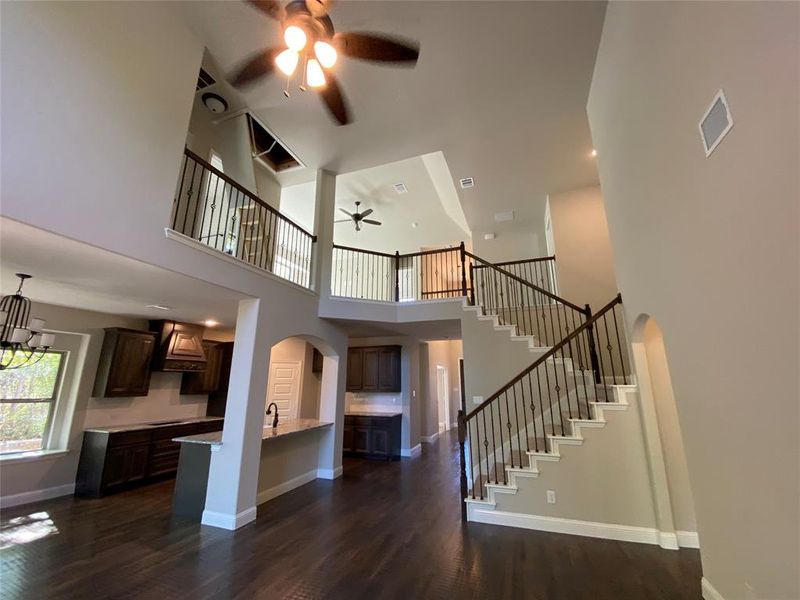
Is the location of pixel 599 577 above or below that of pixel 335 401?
below

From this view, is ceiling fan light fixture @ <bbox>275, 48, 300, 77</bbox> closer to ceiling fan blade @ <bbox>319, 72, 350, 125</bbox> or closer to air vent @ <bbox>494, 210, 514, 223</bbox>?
ceiling fan blade @ <bbox>319, 72, 350, 125</bbox>

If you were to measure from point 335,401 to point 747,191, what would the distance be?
5.59 metres

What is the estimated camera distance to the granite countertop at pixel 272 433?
407cm

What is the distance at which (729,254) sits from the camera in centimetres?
170

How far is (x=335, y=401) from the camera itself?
584 centimetres

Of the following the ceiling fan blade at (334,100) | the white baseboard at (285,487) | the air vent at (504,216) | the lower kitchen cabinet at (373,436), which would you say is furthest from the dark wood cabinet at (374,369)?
the ceiling fan blade at (334,100)

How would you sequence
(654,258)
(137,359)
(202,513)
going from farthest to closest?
(137,359) → (202,513) → (654,258)

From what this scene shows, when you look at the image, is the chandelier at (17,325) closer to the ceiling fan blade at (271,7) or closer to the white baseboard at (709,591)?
the ceiling fan blade at (271,7)

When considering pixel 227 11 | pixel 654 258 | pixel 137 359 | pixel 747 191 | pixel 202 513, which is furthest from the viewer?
pixel 137 359

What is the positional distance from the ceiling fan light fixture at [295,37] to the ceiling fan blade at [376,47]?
0.84 feet

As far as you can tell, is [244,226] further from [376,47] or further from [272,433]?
[376,47]

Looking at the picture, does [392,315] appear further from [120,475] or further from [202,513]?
[120,475]

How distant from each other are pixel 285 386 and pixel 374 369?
2043mm

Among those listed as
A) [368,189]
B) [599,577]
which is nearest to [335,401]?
[599,577]
